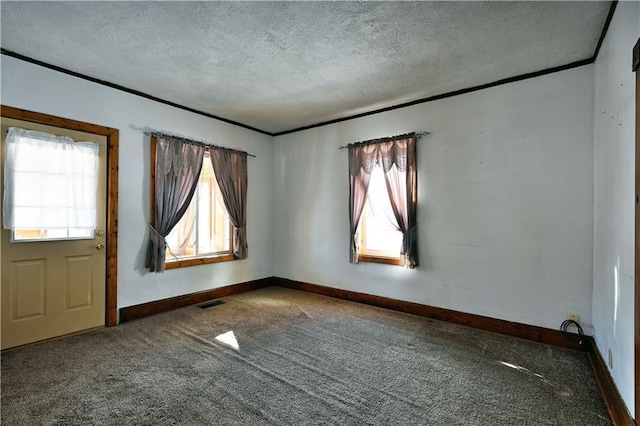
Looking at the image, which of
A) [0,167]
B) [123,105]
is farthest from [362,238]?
[0,167]

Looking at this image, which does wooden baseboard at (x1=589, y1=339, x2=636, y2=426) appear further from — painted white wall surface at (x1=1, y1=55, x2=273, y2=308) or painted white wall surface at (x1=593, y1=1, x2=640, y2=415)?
painted white wall surface at (x1=1, y1=55, x2=273, y2=308)

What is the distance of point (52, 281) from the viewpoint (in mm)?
3135

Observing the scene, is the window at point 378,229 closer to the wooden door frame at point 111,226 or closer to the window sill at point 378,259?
the window sill at point 378,259

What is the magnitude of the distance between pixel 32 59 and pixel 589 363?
19.3 feet

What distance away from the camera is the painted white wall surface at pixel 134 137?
306 cm

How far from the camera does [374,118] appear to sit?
444cm

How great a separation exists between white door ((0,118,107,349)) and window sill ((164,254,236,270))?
2.57 feet

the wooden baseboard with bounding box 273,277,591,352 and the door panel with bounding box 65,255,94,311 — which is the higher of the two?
the door panel with bounding box 65,255,94,311

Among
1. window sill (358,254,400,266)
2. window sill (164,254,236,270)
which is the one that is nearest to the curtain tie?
window sill (164,254,236,270)

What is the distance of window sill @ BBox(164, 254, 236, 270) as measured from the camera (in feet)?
13.6

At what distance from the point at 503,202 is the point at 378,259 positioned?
5.63 feet

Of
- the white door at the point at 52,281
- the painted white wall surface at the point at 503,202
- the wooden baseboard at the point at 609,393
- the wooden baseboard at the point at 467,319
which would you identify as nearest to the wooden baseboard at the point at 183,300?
the white door at the point at 52,281

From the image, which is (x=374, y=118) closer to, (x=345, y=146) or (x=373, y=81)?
(x=345, y=146)

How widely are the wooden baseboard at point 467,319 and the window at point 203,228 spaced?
5.45ft
